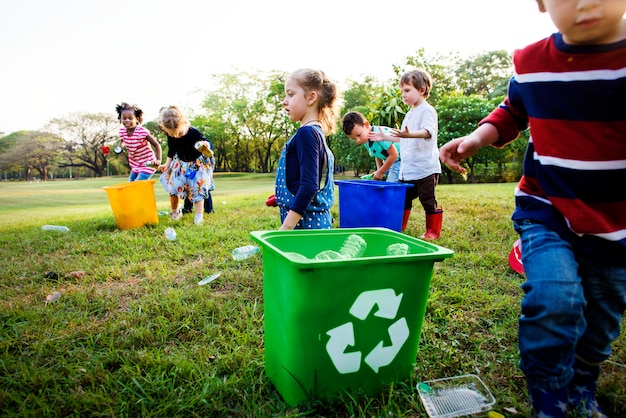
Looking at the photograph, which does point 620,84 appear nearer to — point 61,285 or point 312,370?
point 312,370

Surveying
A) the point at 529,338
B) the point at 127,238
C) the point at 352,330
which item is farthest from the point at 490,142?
the point at 127,238

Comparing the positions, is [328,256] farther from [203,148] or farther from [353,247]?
[203,148]

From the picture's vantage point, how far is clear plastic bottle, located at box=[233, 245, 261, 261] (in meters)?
2.73

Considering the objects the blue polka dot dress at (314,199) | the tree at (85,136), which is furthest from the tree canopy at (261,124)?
the blue polka dot dress at (314,199)

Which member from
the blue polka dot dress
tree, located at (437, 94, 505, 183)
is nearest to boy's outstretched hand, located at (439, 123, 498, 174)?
the blue polka dot dress

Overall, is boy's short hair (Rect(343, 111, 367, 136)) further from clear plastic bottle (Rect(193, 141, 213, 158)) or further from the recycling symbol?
the recycling symbol

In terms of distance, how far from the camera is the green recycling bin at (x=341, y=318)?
1036 millimetres

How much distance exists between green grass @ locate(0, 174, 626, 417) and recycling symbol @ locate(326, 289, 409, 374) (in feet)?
0.35

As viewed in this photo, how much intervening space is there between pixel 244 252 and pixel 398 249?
5.67ft

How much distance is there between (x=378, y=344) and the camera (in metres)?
1.17

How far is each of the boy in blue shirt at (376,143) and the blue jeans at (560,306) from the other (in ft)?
7.88

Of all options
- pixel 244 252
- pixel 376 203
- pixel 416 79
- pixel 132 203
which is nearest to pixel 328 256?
pixel 244 252

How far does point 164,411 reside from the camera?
1.17 metres

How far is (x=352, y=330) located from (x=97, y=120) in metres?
16.5
